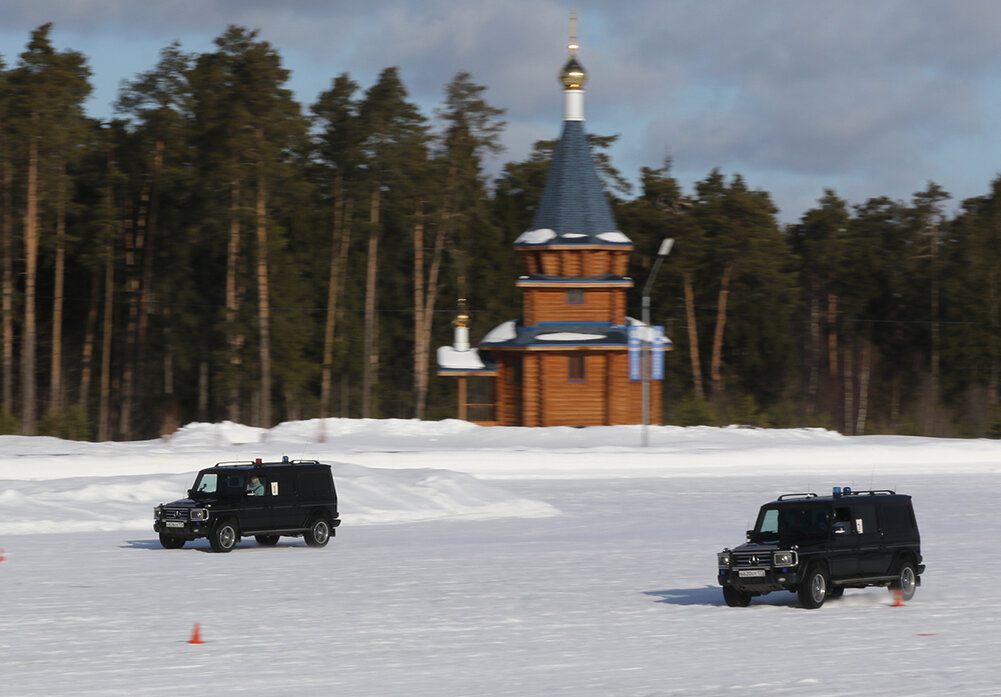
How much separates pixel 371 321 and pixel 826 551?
205ft

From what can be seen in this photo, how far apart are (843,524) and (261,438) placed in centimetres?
3260

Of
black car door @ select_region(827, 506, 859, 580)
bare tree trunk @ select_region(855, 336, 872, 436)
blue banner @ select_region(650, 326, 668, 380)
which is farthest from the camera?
bare tree trunk @ select_region(855, 336, 872, 436)

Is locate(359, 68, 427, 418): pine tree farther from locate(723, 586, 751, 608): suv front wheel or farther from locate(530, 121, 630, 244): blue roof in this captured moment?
locate(723, 586, 751, 608): suv front wheel

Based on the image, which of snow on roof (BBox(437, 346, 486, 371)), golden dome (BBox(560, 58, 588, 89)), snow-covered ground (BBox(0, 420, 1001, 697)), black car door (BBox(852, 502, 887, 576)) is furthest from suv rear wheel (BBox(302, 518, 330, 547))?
golden dome (BBox(560, 58, 588, 89))

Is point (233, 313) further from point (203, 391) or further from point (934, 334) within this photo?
point (934, 334)

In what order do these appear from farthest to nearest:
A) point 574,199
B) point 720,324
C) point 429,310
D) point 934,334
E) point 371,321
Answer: point 934,334, point 720,324, point 429,310, point 371,321, point 574,199

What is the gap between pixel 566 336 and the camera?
5903 centimetres

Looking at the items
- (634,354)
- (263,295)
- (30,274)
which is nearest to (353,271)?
(263,295)

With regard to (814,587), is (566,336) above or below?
above

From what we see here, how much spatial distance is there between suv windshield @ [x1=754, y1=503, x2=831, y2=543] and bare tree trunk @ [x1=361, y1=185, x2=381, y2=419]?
5923cm

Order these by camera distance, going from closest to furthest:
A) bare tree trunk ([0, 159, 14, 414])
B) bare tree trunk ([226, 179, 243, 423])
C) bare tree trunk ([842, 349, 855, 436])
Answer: bare tree trunk ([0, 159, 14, 414]) < bare tree trunk ([226, 179, 243, 423]) < bare tree trunk ([842, 349, 855, 436])

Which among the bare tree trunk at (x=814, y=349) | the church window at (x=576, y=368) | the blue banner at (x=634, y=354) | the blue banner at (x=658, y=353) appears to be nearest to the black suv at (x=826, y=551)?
the blue banner at (x=658, y=353)

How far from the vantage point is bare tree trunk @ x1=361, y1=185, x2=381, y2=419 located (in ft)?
253

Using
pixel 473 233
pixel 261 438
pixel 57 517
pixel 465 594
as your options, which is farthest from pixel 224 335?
pixel 465 594
